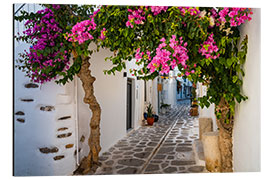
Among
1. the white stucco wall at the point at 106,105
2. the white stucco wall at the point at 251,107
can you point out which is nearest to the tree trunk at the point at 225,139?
the white stucco wall at the point at 251,107

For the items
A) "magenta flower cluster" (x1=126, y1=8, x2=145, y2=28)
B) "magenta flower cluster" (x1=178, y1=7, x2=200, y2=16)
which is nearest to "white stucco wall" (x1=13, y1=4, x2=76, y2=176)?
"magenta flower cluster" (x1=126, y1=8, x2=145, y2=28)

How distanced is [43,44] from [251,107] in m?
2.75

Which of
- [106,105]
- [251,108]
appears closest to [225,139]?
[251,108]

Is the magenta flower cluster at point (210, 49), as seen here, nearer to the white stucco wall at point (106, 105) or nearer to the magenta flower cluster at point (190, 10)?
the magenta flower cluster at point (190, 10)

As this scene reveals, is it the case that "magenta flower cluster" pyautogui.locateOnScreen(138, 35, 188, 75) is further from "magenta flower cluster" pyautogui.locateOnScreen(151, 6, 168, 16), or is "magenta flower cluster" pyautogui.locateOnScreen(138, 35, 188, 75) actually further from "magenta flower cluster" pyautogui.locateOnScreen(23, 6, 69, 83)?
"magenta flower cluster" pyautogui.locateOnScreen(23, 6, 69, 83)

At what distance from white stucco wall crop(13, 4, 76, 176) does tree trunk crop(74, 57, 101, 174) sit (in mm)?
439

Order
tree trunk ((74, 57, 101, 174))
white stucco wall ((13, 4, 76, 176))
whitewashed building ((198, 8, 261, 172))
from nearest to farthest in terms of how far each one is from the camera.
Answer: whitewashed building ((198, 8, 261, 172)) → white stucco wall ((13, 4, 76, 176)) → tree trunk ((74, 57, 101, 174))

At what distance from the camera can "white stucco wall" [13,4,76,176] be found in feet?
10.0

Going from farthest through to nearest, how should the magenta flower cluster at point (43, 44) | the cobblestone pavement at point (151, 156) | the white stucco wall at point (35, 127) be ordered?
the cobblestone pavement at point (151, 156)
the white stucco wall at point (35, 127)
the magenta flower cluster at point (43, 44)

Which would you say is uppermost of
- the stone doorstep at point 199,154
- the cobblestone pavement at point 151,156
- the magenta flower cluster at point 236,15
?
the magenta flower cluster at point 236,15

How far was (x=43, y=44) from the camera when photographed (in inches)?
114

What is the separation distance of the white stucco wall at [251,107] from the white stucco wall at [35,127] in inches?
99.9

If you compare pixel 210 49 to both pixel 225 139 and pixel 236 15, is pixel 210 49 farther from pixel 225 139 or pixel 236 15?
pixel 225 139

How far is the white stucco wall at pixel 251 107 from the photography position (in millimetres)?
1936
